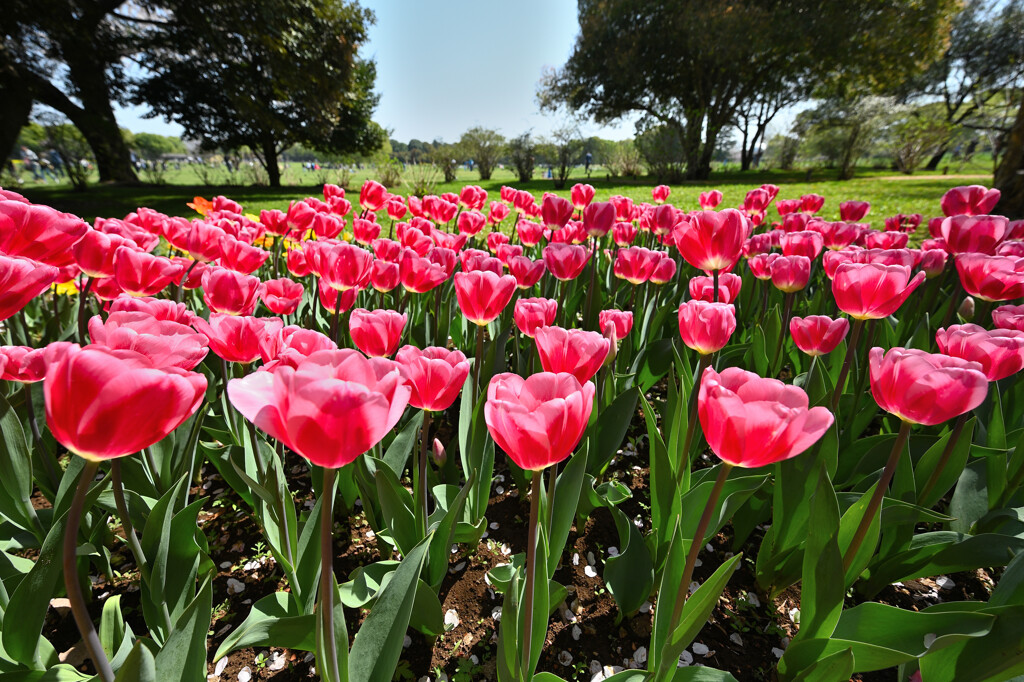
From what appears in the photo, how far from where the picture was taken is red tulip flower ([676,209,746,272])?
194 centimetres

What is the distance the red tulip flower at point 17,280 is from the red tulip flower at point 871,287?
2.13 m

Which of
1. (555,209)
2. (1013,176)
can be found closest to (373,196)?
(555,209)

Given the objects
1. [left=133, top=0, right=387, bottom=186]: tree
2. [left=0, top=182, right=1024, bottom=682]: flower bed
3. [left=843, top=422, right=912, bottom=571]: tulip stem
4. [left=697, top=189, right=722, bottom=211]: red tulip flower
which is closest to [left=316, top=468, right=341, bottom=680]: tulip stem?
[left=0, top=182, right=1024, bottom=682]: flower bed

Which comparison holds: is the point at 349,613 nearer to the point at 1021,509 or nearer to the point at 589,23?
the point at 1021,509

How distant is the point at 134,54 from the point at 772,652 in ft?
75.8

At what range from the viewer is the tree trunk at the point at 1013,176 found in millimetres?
4812

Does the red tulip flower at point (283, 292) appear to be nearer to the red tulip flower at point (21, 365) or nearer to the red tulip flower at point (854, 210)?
the red tulip flower at point (21, 365)

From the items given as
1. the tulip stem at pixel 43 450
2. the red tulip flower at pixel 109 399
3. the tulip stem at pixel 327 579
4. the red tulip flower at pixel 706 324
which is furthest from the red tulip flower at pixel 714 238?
the tulip stem at pixel 43 450

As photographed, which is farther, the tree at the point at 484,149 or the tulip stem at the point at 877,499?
the tree at the point at 484,149

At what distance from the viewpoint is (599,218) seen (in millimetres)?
2785

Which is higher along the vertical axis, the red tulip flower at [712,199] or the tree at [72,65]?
the tree at [72,65]

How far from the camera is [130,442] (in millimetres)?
708

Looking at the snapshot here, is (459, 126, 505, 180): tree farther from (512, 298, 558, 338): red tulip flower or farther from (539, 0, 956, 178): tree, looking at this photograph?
(512, 298, 558, 338): red tulip flower

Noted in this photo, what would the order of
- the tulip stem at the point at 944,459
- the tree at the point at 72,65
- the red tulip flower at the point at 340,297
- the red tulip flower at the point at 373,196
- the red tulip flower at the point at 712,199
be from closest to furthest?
the tulip stem at the point at 944,459, the red tulip flower at the point at 340,297, the red tulip flower at the point at 373,196, the red tulip flower at the point at 712,199, the tree at the point at 72,65
